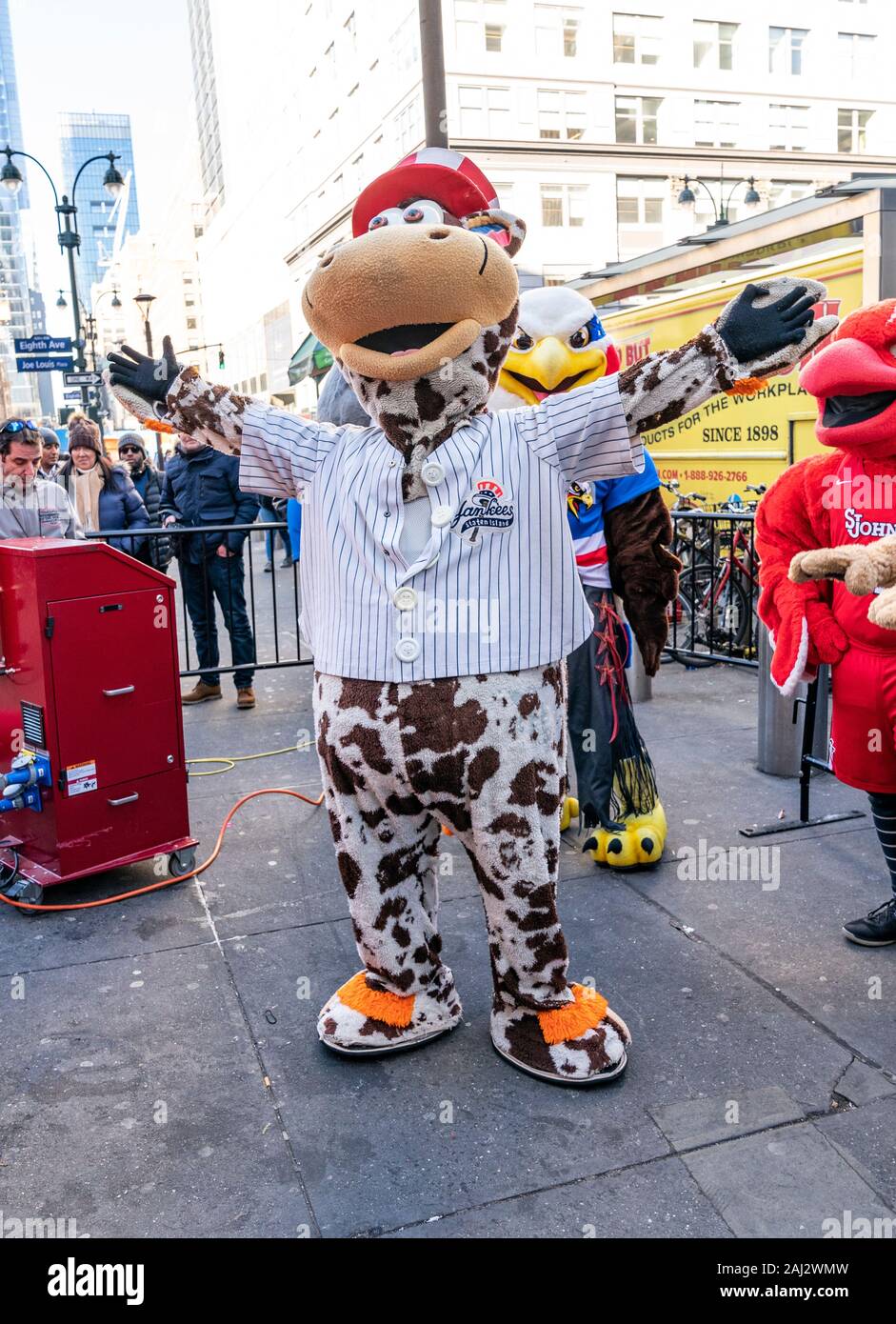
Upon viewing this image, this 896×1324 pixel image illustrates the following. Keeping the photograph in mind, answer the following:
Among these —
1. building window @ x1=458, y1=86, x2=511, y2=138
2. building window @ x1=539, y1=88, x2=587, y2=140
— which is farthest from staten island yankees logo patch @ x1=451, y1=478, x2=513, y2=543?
building window @ x1=539, y1=88, x2=587, y2=140

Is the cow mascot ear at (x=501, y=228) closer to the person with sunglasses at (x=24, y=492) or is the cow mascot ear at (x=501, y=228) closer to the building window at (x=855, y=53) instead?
the person with sunglasses at (x=24, y=492)

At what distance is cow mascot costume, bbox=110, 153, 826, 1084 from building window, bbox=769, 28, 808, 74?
5334cm

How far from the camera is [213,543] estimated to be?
25.0ft

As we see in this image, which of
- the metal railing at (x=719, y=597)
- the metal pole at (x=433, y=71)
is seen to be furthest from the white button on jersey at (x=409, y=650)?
the metal pole at (x=433, y=71)

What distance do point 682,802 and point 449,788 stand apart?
8.53ft

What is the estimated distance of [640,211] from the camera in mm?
46250

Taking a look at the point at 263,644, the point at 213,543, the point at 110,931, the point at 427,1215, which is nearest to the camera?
the point at 427,1215

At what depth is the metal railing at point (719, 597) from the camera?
783cm

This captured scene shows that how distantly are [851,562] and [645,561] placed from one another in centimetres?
102

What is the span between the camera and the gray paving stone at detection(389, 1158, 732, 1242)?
236 cm

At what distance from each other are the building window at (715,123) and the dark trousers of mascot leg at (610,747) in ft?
162

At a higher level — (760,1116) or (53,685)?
(53,685)

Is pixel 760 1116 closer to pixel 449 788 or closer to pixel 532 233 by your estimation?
pixel 449 788

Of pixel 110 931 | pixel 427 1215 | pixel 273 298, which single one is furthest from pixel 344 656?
pixel 273 298
